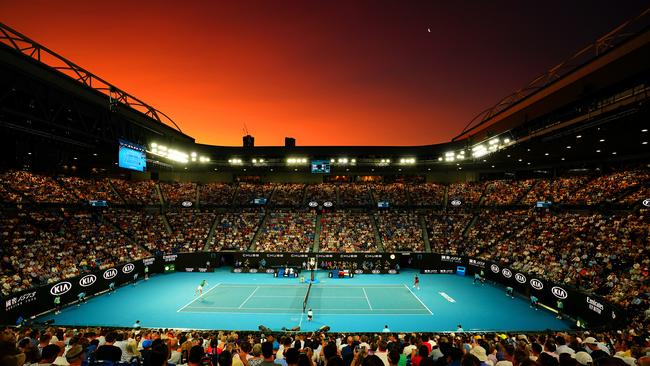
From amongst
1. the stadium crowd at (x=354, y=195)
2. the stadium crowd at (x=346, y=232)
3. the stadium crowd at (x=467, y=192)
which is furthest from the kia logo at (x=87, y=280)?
the stadium crowd at (x=467, y=192)

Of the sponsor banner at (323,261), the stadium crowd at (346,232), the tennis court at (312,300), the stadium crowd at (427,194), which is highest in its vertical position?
the stadium crowd at (427,194)

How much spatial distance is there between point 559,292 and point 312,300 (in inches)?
710

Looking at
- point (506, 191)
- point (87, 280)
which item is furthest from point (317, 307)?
point (506, 191)

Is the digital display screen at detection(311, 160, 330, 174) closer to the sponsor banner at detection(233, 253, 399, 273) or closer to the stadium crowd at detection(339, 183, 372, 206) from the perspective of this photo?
the stadium crowd at detection(339, 183, 372, 206)

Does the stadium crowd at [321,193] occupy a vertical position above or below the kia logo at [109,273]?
above

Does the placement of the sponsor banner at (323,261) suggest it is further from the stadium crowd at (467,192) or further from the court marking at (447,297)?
the stadium crowd at (467,192)

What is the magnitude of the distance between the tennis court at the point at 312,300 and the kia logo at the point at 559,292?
9.14 metres

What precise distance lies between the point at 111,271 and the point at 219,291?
31.9 ft

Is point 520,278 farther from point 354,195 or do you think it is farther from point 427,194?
point 354,195


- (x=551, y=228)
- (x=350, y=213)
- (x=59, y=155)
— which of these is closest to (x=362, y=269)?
(x=350, y=213)

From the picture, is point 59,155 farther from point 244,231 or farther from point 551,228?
point 551,228

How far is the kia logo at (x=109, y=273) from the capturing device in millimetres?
26344

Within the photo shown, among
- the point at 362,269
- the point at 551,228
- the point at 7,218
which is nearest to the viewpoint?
the point at 7,218

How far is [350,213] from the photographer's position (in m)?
45.4
